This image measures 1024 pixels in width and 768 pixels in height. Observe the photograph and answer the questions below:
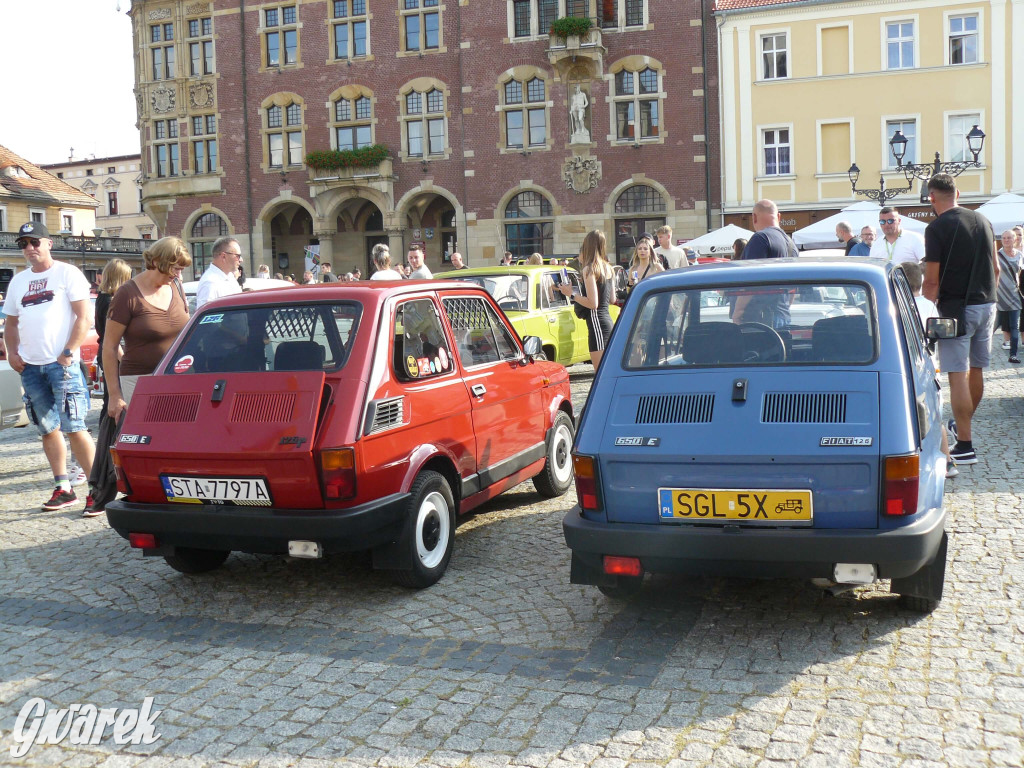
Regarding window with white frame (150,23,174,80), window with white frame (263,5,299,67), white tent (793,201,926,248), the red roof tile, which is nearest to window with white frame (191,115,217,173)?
window with white frame (150,23,174,80)

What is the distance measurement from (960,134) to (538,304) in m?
24.2

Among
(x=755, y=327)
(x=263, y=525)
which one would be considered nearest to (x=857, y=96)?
(x=755, y=327)

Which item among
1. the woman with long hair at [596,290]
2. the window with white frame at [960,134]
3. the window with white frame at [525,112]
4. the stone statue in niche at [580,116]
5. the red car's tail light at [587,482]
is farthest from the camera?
the window with white frame at [525,112]

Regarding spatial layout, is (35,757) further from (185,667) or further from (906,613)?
(906,613)

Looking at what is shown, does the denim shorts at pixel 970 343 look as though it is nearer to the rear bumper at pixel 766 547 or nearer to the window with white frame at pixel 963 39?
the rear bumper at pixel 766 547

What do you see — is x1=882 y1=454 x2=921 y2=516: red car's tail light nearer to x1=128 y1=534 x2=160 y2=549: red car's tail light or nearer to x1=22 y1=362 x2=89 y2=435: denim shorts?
x1=128 y1=534 x2=160 y2=549: red car's tail light

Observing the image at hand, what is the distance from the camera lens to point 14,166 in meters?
70.2

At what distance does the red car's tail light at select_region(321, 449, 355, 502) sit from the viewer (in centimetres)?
492

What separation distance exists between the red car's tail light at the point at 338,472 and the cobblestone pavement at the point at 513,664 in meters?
0.65

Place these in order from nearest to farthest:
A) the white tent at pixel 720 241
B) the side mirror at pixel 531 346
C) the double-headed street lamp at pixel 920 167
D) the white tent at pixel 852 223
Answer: the side mirror at pixel 531 346, the white tent at pixel 852 223, the double-headed street lamp at pixel 920 167, the white tent at pixel 720 241

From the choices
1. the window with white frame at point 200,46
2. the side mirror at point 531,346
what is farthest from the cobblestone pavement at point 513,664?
the window with white frame at point 200,46

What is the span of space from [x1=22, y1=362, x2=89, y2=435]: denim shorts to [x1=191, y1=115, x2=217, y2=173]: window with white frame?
3558 cm

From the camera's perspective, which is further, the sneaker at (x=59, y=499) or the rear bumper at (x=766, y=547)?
the sneaker at (x=59, y=499)

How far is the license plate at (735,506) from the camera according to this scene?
421cm
